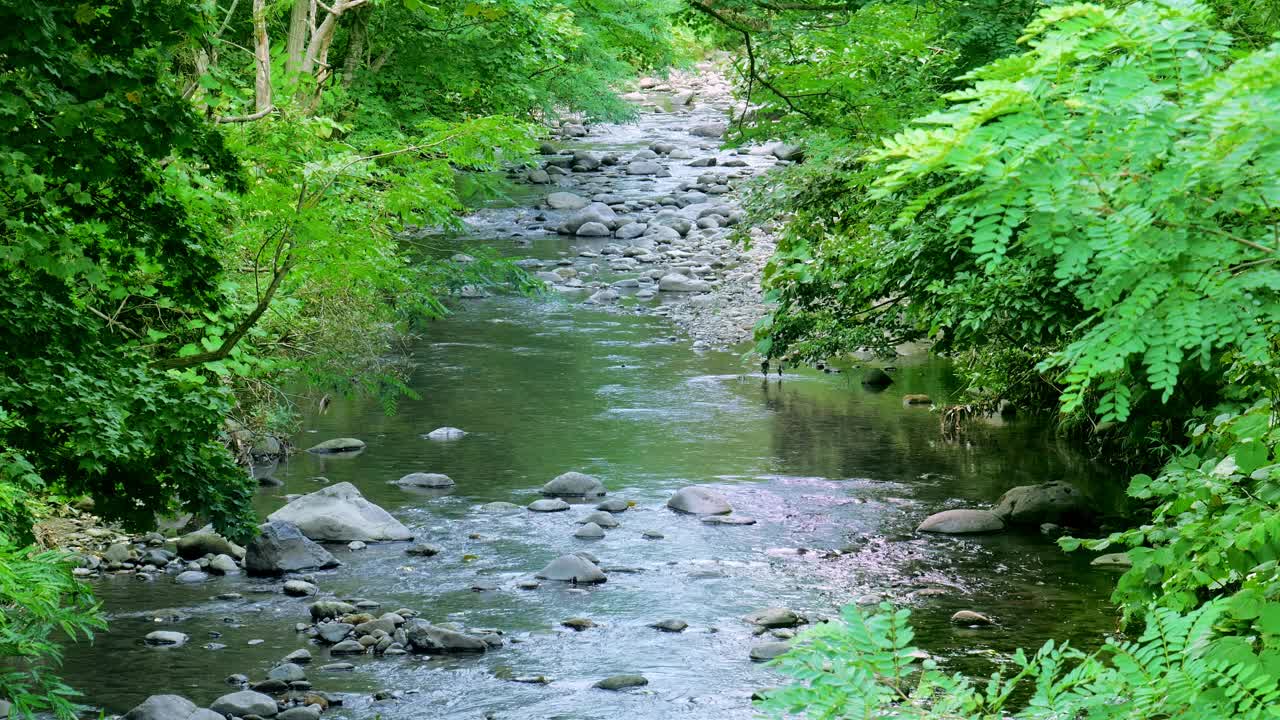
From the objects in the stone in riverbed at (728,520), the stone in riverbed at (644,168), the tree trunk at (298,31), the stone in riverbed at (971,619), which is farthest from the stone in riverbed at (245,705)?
the stone in riverbed at (644,168)

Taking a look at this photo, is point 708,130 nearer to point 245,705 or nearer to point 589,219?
point 589,219

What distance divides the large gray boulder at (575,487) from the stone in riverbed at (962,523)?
9.61ft

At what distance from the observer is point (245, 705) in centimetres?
693

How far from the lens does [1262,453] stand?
423 centimetres

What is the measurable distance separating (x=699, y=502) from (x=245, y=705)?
5018mm

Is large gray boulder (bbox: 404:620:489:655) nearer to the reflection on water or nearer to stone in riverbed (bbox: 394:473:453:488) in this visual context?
the reflection on water

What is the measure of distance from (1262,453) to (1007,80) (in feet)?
8.12

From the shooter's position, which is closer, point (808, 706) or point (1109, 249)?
point (1109, 249)

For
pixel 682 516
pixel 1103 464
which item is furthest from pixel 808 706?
pixel 1103 464

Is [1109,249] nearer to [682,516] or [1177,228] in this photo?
[1177,228]

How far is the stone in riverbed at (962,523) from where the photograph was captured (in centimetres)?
1053

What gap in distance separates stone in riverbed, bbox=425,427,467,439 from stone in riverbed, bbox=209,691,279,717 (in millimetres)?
6615

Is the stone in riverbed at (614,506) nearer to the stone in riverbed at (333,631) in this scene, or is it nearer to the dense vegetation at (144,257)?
the dense vegetation at (144,257)

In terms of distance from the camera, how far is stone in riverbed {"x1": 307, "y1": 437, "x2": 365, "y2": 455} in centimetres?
1314
